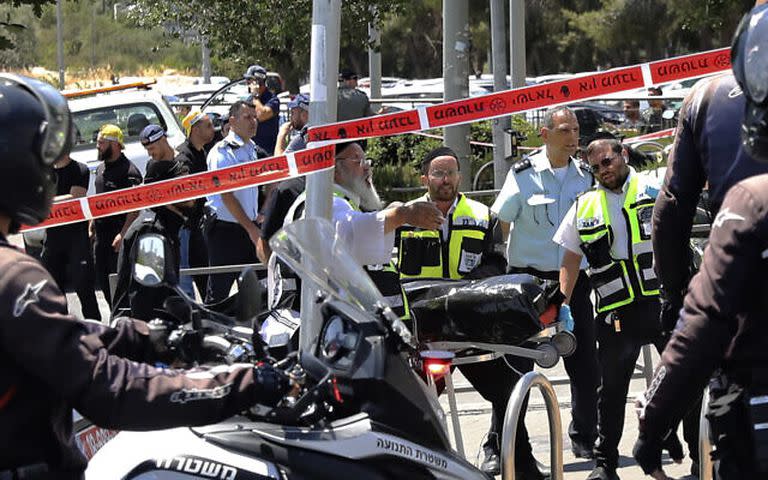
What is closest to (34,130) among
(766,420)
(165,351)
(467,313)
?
(165,351)

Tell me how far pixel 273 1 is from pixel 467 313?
17121 millimetres

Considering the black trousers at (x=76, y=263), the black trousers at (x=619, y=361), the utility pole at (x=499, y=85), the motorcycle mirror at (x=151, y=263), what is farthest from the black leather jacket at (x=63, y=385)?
the utility pole at (x=499, y=85)

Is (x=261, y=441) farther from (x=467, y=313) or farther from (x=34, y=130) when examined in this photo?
(x=467, y=313)

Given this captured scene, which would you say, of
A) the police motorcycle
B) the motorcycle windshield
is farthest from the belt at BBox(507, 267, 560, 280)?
the police motorcycle

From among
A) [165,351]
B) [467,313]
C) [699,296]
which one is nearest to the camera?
[699,296]

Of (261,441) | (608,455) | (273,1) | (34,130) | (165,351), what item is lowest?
(608,455)

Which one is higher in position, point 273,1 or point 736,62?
point 273,1

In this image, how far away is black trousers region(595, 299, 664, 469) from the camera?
6676 mm

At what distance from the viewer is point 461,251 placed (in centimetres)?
695

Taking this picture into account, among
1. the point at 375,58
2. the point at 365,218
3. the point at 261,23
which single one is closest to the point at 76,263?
the point at 365,218

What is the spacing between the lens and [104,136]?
10.8m

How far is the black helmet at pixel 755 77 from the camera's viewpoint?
3158 millimetres

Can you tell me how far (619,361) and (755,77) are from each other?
3674mm

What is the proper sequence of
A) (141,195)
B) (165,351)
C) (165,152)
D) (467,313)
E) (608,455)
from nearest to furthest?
(165,351)
(467,313)
(608,455)
(141,195)
(165,152)
